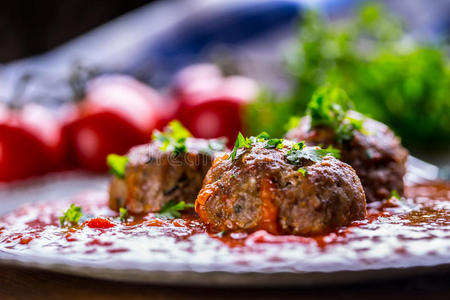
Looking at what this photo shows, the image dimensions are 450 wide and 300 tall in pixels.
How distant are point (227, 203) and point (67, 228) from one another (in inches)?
45.0

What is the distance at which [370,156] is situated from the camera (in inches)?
172

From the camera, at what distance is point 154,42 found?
1241cm

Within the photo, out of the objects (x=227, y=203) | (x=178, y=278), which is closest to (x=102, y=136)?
(x=227, y=203)

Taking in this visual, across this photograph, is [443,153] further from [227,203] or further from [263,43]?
[263,43]

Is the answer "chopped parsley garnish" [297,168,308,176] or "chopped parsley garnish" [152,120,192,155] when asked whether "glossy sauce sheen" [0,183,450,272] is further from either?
"chopped parsley garnish" [152,120,192,155]

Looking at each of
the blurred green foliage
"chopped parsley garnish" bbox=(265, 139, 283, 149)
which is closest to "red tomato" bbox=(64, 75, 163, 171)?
the blurred green foliage

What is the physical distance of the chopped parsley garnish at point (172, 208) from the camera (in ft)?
13.0

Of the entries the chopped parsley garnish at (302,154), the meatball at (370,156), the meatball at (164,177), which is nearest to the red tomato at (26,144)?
the meatball at (164,177)

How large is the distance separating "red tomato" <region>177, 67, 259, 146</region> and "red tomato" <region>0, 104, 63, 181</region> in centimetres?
212

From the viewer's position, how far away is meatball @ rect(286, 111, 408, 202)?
4.32 metres

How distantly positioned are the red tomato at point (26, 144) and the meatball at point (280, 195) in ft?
16.6

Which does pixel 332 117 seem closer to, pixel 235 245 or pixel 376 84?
pixel 235 245

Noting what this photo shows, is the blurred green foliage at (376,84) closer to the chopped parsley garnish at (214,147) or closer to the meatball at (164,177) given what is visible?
the chopped parsley garnish at (214,147)

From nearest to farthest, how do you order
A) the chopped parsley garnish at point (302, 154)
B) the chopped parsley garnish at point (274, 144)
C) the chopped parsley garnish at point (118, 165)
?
the chopped parsley garnish at point (302, 154) < the chopped parsley garnish at point (274, 144) < the chopped parsley garnish at point (118, 165)
